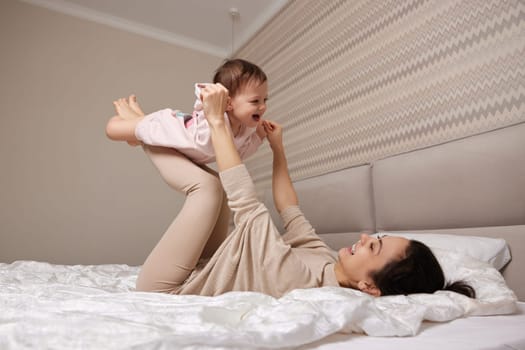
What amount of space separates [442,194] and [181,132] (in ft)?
3.45

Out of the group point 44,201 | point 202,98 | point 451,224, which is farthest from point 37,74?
point 451,224

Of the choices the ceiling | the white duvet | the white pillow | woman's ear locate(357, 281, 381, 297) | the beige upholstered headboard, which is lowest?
woman's ear locate(357, 281, 381, 297)

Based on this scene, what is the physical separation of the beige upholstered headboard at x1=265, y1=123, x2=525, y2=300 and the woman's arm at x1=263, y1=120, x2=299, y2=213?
1.54 ft

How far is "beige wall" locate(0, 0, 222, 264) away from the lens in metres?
2.76

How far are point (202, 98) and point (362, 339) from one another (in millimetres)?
827

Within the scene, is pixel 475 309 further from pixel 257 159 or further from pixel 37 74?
A: pixel 37 74

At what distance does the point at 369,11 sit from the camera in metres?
2.18

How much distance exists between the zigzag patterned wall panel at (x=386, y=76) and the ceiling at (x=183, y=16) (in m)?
0.24

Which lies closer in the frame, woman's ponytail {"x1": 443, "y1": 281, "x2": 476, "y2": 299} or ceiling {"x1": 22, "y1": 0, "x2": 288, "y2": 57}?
woman's ponytail {"x1": 443, "y1": 281, "x2": 476, "y2": 299}

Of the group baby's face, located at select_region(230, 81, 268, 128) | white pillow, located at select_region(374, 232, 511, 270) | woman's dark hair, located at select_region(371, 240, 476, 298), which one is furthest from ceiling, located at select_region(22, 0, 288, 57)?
woman's dark hair, located at select_region(371, 240, 476, 298)

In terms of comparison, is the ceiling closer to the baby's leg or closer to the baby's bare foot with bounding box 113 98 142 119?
the baby's bare foot with bounding box 113 98 142 119

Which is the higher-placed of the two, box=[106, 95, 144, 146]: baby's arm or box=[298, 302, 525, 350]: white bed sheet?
box=[106, 95, 144, 146]: baby's arm

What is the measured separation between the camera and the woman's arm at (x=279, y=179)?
149 centimetres

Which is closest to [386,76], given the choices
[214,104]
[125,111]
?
[214,104]
